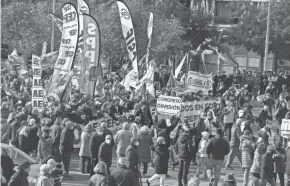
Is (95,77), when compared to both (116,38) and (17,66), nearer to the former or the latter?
(17,66)

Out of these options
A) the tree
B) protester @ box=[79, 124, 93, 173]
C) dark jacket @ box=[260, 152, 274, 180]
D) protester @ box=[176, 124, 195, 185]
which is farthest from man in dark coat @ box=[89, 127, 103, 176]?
the tree

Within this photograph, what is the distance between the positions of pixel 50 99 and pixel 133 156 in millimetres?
9868

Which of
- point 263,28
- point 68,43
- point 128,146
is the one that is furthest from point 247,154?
point 263,28

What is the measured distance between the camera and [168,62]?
5925 cm

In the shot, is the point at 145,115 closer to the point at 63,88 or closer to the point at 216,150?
the point at 63,88

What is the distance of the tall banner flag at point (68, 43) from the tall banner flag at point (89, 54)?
898 mm

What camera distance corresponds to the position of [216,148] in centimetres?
1838

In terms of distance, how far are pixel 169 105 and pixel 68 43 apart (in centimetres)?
528

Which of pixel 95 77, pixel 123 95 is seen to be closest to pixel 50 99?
pixel 95 77

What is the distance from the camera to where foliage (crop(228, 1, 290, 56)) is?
170 feet

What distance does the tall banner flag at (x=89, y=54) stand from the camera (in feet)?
90.8

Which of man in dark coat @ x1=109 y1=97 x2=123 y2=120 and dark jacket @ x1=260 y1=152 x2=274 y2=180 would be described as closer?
dark jacket @ x1=260 y1=152 x2=274 y2=180

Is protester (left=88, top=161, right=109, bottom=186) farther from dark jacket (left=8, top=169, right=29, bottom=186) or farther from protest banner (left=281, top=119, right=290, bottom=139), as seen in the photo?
protest banner (left=281, top=119, right=290, bottom=139)

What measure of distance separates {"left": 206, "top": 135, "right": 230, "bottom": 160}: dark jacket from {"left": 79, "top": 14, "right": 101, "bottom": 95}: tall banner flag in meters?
9.75
